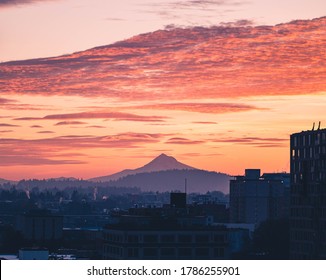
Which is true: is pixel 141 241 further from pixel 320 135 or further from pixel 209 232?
pixel 320 135

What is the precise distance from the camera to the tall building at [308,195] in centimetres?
18738

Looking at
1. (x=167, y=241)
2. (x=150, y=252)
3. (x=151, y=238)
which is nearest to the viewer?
(x=150, y=252)

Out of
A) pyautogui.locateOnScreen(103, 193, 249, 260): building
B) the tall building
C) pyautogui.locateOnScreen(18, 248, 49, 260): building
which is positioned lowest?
pyautogui.locateOnScreen(18, 248, 49, 260): building

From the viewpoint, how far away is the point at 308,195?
633 feet

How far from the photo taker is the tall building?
615 feet

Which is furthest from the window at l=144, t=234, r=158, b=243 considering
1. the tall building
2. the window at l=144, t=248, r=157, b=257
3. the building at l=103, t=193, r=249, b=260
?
the tall building

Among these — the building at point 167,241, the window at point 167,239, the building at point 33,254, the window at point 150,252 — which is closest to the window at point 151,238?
the building at point 167,241

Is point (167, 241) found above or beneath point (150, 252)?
above

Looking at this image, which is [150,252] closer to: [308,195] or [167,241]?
[167,241]

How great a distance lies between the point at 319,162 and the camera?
621ft

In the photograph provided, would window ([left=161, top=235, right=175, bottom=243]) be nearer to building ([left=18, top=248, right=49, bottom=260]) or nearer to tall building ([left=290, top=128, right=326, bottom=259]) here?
building ([left=18, top=248, right=49, bottom=260])

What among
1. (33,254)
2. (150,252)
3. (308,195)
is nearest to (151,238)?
(150,252)
